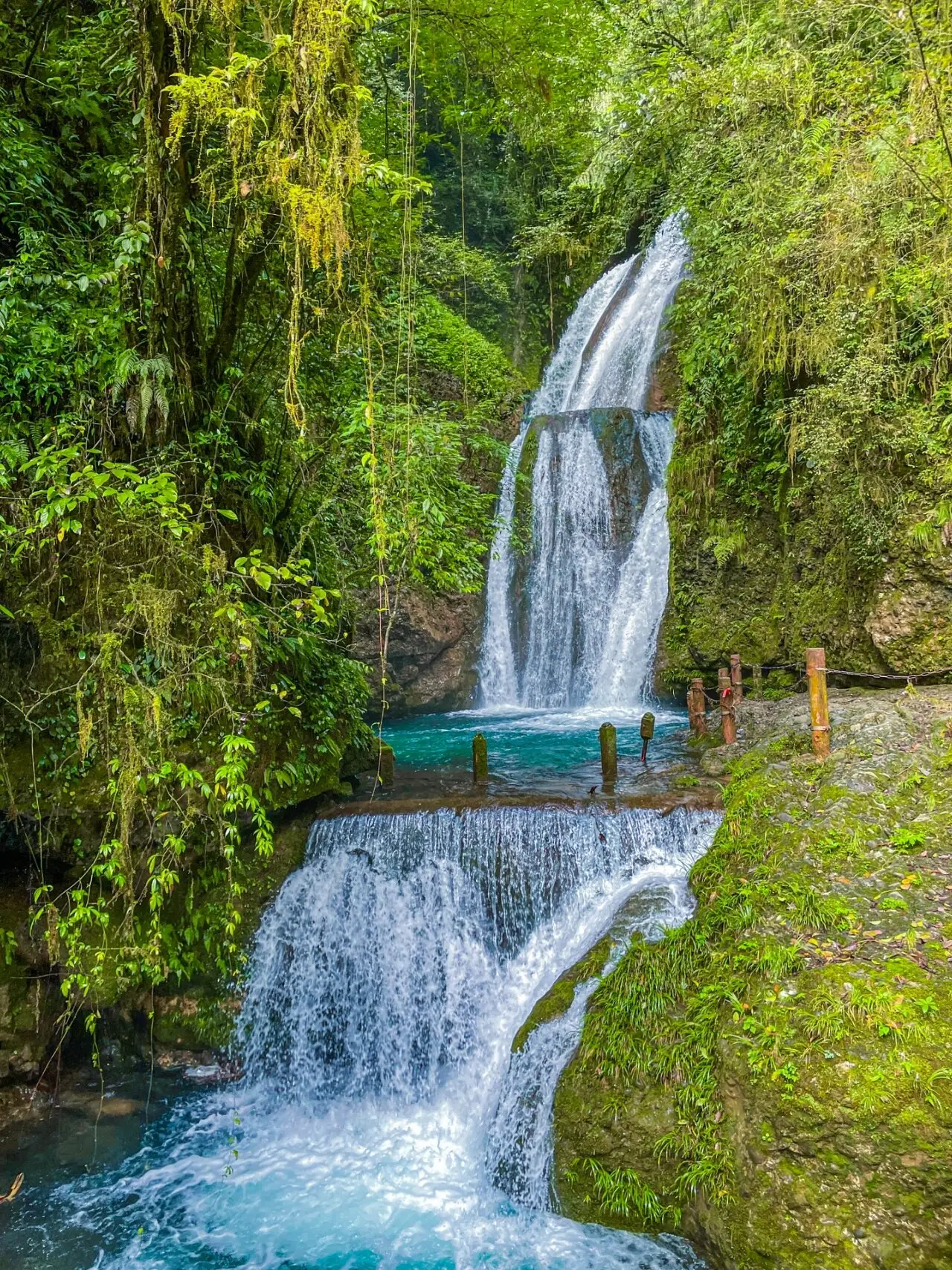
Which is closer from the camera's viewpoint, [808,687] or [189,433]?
[189,433]

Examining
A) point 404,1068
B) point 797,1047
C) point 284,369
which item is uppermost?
point 284,369

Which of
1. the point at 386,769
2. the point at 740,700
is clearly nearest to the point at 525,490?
A: the point at 740,700

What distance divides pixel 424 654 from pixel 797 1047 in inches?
426

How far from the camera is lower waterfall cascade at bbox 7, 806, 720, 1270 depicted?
15.5 ft

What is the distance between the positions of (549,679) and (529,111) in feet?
27.9

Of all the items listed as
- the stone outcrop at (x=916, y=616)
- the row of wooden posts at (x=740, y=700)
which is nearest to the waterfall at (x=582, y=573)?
the row of wooden posts at (x=740, y=700)

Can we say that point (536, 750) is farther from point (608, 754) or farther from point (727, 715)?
point (727, 715)

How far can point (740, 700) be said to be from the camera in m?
9.59

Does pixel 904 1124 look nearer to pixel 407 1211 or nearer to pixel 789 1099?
pixel 789 1099

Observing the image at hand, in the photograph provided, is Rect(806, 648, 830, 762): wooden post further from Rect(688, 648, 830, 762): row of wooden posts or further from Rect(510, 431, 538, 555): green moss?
Rect(510, 431, 538, 555): green moss

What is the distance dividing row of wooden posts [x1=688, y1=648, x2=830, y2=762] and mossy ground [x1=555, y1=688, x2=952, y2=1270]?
0.33 meters

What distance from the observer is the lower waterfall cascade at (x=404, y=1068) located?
15.5 feet

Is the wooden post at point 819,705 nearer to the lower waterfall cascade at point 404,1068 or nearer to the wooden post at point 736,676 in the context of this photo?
the lower waterfall cascade at point 404,1068

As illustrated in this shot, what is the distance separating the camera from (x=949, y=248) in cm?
723
